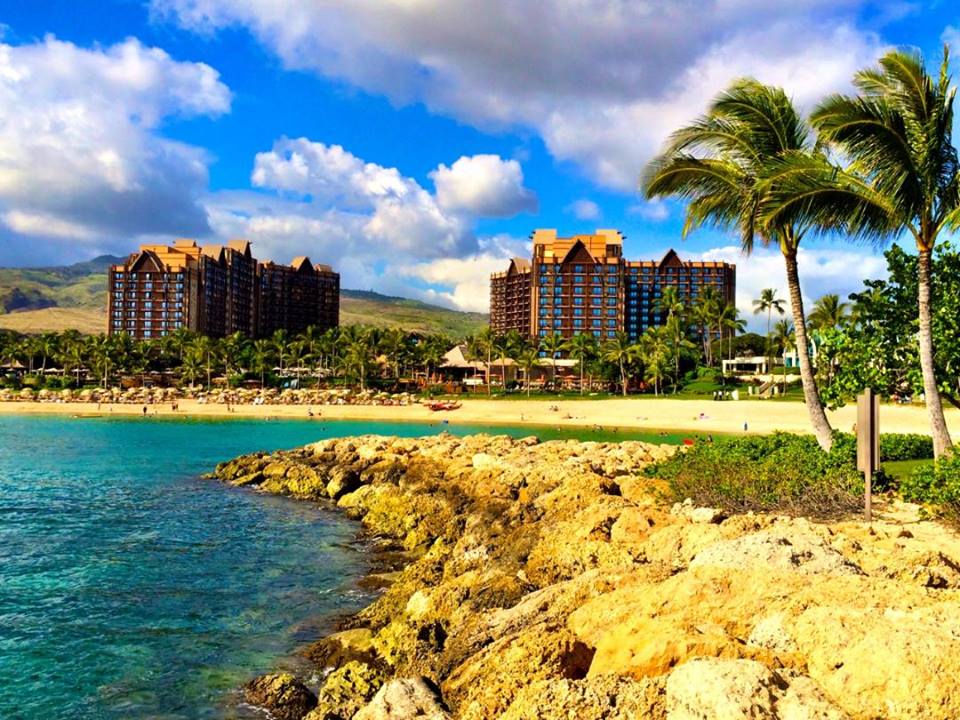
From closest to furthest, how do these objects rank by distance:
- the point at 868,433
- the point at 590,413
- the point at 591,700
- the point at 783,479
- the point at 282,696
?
the point at 591,700
the point at 282,696
the point at 868,433
the point at 783,479
the point at 590,413

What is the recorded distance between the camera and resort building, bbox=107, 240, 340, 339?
155250 mm

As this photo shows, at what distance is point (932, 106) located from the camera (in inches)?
630

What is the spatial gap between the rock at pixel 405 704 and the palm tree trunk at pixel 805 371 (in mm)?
14668

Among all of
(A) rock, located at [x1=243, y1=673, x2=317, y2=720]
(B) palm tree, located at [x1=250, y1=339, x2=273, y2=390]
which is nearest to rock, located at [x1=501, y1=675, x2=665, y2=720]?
(A) rock, located at [x1=243, y1=673, x2=317, y2=720]

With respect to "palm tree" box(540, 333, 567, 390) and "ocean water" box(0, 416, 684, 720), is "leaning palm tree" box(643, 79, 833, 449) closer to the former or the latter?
"ocean water" box(0, 416, 684, 720)

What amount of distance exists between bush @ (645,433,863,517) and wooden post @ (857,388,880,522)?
203cm

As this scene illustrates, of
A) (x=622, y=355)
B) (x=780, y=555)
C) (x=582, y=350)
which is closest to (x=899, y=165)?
(x=780, y=555)

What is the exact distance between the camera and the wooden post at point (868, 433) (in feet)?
39.8

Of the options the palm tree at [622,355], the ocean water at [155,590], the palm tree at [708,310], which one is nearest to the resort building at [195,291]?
the palm tree at [622,355]

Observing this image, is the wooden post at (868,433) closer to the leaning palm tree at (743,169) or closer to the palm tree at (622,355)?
the leaning palm tree at (743,169)

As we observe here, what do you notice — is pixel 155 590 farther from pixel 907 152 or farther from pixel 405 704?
pixel 907 152

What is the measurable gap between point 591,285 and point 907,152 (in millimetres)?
138432

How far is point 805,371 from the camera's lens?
64.2 feet

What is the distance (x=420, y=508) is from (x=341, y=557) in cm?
388
